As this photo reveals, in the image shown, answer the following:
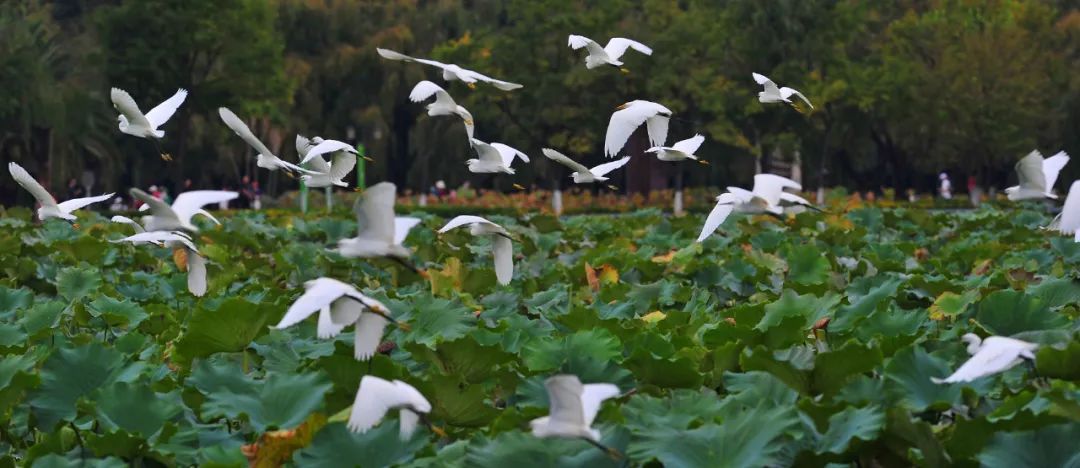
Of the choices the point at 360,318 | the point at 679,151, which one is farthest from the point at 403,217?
the point at 679,151

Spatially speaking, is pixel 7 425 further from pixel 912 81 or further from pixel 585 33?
pixel 912 81

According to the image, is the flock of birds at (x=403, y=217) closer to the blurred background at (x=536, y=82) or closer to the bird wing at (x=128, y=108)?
the bird wing at (x=128, y=108)

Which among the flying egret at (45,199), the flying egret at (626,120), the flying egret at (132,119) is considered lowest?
the flying egret at (45,199)

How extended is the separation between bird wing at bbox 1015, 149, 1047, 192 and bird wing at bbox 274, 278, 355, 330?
3.71m

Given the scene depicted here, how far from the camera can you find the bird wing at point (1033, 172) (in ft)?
19.9

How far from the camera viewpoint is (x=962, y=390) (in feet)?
10.1

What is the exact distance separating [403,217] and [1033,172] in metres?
2.98

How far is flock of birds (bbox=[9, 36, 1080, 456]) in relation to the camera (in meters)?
2.74

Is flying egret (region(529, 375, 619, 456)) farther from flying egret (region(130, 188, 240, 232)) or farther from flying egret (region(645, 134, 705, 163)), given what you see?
flying egret (region(645, 134, 705, 163))

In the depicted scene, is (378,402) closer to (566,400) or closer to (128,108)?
(566,400)

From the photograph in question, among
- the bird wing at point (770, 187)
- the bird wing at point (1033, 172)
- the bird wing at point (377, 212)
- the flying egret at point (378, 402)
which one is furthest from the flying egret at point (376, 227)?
the bird wing at point (1033, 172)

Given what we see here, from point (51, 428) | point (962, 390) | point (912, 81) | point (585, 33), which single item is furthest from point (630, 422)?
point (912, 81)

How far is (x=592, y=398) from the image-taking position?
8.93 feet

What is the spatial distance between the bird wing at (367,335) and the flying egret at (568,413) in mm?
654
